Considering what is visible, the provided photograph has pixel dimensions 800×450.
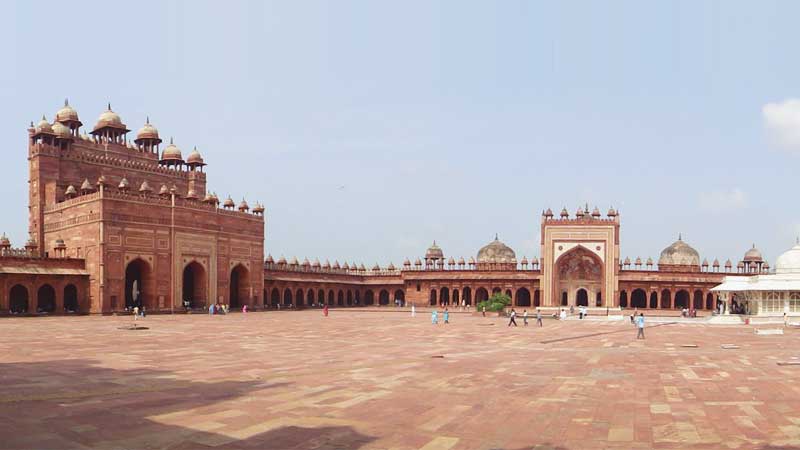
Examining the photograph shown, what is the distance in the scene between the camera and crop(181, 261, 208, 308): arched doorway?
4762 cm

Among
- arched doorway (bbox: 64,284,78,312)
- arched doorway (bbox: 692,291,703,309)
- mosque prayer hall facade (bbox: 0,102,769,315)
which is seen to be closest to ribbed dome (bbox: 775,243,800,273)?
mosque prayer hall facade (bbox: 0,102,769,315)

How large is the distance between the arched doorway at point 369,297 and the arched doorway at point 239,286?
19965 mm

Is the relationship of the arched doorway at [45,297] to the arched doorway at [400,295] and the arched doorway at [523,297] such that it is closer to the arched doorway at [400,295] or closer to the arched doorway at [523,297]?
the arched doorway at [400,295]

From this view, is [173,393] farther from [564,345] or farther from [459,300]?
[459,300]

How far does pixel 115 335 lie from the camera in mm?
23703

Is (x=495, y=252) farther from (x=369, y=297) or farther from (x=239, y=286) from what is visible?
(x=239, y=286)

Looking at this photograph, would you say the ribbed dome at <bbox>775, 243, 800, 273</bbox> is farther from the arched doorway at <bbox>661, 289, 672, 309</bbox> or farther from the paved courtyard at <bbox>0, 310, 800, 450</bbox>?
the paved courtyard at <bbox>0, 310, 800, 450</bbox>

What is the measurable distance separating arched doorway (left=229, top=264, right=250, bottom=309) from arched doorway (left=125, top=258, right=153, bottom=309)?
7.76 meters

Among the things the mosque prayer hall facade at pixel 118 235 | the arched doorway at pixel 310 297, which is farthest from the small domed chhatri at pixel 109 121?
the arched doorway at pixel 310 297

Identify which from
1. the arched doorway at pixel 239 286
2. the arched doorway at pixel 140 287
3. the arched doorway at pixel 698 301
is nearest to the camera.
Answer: the arched doorway at pixel 140 287

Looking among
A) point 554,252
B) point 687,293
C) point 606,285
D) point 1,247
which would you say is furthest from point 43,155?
point 687,293

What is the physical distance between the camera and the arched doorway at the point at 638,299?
6061 cm

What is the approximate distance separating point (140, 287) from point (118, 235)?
15.0 ft

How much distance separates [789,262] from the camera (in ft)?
140
